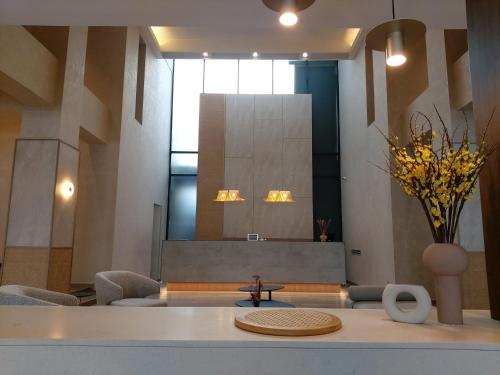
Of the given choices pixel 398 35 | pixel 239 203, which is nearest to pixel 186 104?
pixel 239 203

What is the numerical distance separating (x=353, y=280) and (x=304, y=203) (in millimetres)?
2463

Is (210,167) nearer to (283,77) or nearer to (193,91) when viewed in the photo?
(193,91)

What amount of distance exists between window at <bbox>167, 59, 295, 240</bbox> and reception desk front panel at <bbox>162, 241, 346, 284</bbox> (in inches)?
142

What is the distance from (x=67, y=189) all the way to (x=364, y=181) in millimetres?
6620

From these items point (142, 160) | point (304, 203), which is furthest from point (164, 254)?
point (304, 203)

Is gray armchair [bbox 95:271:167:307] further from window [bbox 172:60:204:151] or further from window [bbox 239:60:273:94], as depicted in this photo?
window [bbox 239:60:273:94]

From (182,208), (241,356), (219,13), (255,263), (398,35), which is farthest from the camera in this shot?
(182,208)

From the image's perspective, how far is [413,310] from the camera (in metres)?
1.53

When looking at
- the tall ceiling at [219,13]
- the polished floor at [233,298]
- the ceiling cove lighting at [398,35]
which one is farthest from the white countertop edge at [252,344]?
the polished floor at [233,298]

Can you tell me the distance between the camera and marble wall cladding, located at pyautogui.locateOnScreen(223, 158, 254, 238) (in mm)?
10711

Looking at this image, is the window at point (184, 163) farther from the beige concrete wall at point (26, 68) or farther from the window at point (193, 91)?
the beige concrete wall at point (26, 68)

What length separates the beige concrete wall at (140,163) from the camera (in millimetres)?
8484

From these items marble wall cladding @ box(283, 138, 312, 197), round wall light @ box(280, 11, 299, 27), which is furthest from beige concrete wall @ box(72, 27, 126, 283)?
round wall light @ box(280, 11, 299, 27)

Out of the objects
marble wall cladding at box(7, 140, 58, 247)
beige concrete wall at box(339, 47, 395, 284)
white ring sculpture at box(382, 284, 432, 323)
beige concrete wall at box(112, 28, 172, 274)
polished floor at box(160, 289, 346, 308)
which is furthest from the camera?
beige concrete wall at box(112, 28, 172, 274)
